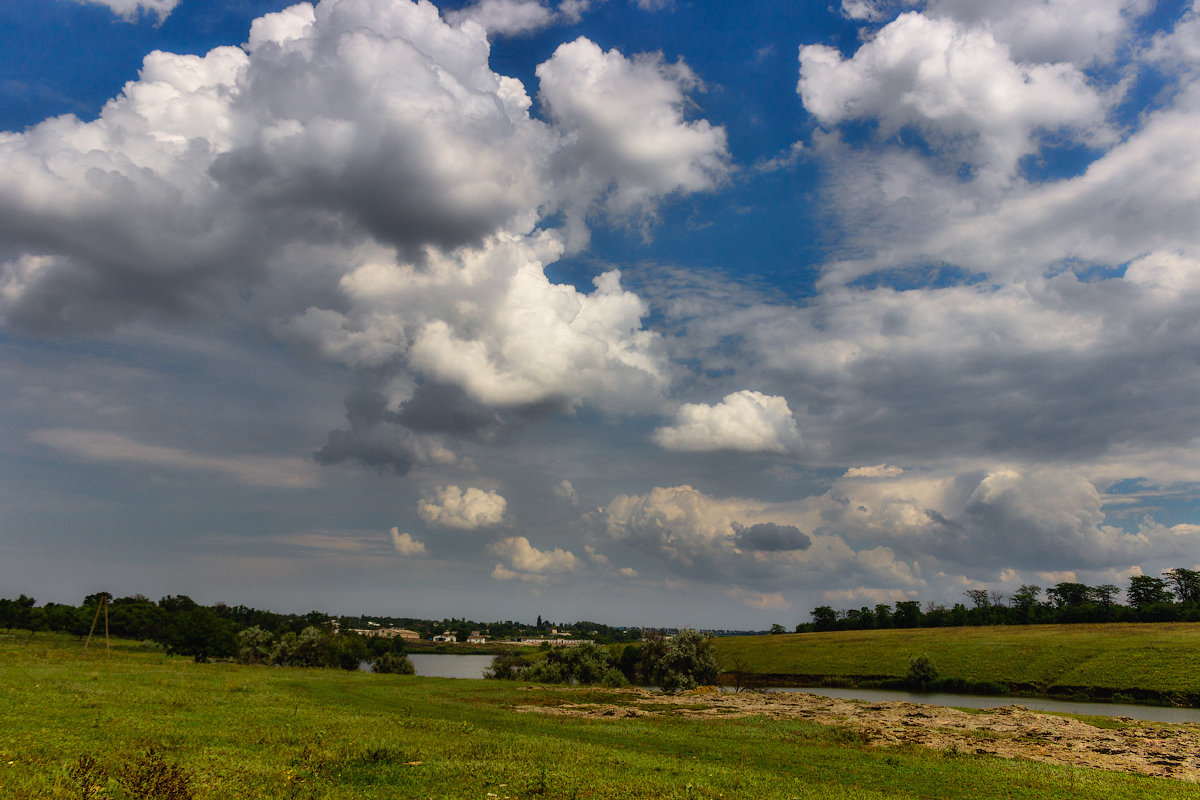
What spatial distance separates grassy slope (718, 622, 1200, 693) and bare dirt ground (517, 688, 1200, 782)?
48048 mm

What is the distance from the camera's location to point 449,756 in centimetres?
2178

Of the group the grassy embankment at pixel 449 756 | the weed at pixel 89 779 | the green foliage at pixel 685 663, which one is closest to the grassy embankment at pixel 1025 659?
the green foliage at pixel 685 663

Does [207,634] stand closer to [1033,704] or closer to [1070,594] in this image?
[1033,704]

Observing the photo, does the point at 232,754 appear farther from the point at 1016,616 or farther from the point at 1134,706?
the point at 1016,616

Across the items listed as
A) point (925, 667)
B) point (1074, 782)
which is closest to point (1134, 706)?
point (925, 667)

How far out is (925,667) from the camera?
3620 inches

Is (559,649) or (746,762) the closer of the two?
(746,762)

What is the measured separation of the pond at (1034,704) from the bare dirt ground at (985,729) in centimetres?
1410

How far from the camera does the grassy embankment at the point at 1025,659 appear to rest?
7450 cm

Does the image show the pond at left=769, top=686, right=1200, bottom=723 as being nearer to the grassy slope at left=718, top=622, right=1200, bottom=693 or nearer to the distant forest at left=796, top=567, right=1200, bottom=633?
the grassy slope at left=718, top=622, right=1200, bottom=693

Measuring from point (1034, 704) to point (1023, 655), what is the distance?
1130 inches

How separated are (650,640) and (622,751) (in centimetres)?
6477

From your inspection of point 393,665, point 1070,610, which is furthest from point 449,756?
point 1070,610

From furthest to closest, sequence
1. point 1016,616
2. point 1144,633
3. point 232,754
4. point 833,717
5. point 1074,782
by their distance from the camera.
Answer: point 1016,616 → point 1144,633 → point 833,717 → point 1074,782 → point 232,754
